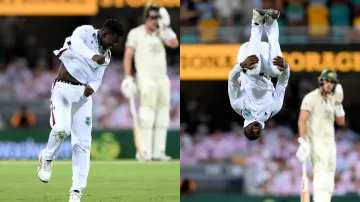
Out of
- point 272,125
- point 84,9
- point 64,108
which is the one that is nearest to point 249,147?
point 272,125

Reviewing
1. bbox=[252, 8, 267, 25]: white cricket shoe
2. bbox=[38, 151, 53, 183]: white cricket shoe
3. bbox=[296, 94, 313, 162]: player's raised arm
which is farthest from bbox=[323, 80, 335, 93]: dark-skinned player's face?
bbox=[38, 151, 53, 183]: white cricket shoe

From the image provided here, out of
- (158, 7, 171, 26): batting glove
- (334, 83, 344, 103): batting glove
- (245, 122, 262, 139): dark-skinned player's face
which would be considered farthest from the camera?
(158, 7, 171, 26): batting glove

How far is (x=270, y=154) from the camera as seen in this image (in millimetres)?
21328

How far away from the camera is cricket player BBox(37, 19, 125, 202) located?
1098 cm

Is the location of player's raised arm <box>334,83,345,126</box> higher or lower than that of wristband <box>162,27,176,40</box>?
lower

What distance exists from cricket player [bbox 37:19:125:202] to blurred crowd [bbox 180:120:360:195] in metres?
9.07

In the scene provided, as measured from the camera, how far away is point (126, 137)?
19.3 metres

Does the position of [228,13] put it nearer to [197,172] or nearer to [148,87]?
[197,172]

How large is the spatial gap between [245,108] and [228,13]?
11455 mm

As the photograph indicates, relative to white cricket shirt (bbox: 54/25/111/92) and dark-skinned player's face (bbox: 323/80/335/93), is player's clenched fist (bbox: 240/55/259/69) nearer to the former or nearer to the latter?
white cricket shirt (bbox: 54/25/111/92)

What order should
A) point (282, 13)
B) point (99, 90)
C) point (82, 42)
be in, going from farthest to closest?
point (282, 13) → point (99, 90) → point (82, 42)

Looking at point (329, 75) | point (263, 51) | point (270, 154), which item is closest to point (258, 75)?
point (263, 51)

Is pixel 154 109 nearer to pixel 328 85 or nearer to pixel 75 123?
pixel 328 85

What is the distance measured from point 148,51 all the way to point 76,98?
233 inches
